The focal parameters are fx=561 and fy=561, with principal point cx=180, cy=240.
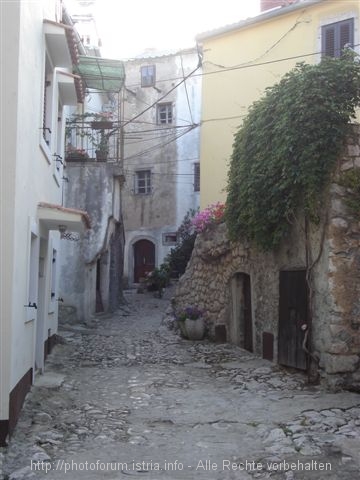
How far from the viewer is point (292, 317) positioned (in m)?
8.62

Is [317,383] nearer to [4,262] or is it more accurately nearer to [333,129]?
[333,129]

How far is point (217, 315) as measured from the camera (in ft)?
39.7

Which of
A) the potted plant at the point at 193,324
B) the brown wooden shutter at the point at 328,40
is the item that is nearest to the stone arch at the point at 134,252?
the brown wooden shutter at the point at 328,40

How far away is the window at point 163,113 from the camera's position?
1077 inches

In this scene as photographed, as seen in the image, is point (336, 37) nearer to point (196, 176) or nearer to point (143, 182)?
point (196, 176)

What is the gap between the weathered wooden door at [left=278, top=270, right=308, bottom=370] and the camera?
27.3 feet

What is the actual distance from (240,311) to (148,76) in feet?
62.5

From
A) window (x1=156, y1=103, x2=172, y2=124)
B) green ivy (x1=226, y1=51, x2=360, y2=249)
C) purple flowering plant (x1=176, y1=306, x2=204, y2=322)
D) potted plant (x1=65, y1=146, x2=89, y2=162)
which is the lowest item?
purple flowering plant (x1=176, y1=306, x2=204, y2=322)

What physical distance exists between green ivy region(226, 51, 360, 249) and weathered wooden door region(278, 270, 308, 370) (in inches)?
26.3

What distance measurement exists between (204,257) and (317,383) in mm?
5257

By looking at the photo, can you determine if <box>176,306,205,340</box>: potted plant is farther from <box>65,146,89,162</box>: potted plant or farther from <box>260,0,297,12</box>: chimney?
<box>260,0,297,12</box>: chimney

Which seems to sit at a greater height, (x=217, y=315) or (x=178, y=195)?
(x=178, y=195)

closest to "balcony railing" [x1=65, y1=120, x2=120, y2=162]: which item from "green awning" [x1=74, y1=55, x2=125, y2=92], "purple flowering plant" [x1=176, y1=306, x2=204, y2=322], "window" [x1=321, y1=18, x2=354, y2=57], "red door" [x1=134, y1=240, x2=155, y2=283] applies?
"green awning" [x1=74, y1=55, x2=125, y2=92]

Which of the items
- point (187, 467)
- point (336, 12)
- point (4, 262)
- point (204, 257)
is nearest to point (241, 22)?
point (336, 12)
